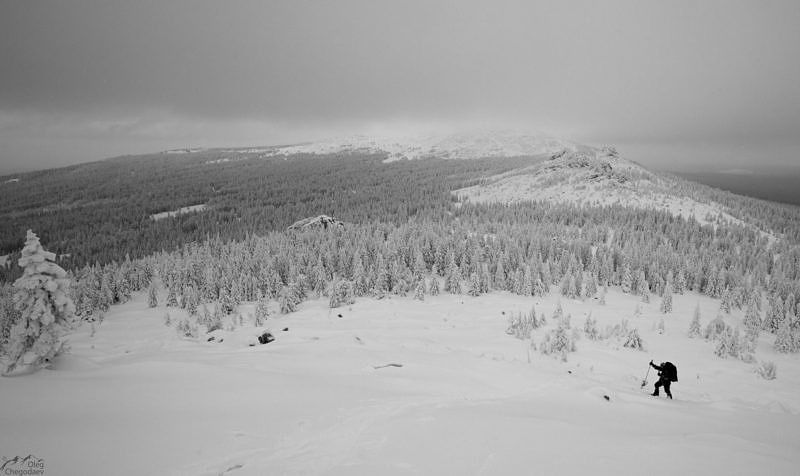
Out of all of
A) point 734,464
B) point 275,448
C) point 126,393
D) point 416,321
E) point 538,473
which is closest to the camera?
point 538,473

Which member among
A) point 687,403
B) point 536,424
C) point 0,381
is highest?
point 0,381

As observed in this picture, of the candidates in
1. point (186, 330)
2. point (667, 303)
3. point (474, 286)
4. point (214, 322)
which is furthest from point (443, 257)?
point (186, 330)

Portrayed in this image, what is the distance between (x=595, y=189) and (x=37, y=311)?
86.2m

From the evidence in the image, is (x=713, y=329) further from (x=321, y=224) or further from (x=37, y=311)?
(x=321, y=224)

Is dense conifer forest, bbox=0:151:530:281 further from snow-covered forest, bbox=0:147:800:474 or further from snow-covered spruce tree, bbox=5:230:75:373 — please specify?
snow-covered spruce tree, bbox=5:230:75:373

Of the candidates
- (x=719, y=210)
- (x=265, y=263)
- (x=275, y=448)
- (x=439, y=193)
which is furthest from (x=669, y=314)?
(x=439, y=193)

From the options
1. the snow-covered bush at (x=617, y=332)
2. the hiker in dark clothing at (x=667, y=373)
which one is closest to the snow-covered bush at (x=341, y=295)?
the snow-covered bush at (x=617, y=332)

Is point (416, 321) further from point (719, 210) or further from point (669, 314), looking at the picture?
point (719, 210)

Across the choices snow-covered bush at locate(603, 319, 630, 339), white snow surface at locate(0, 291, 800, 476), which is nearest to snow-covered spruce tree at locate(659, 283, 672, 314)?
snow-covered bush at locate(603, 319, 630, 339)

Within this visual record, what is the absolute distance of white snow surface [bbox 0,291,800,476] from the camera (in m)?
5.65

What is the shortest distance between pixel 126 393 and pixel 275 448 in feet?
14.4

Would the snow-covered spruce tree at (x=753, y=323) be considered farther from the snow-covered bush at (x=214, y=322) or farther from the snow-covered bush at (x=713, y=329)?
the snow-covered bush at (x=214, y=322)

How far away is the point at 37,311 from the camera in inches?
405

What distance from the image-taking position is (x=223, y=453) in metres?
5.97
